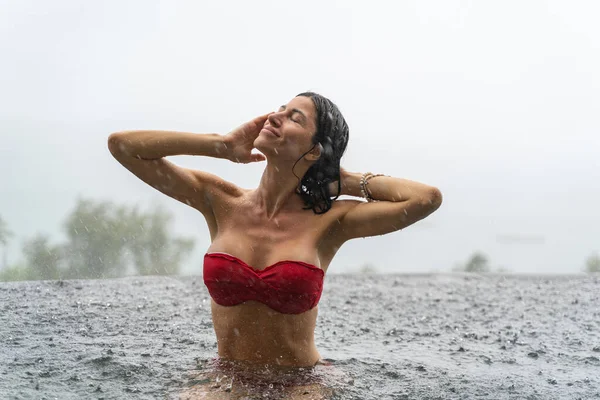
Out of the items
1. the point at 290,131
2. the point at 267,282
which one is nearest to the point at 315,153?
the point at 290,131

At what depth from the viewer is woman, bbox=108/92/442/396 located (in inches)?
147

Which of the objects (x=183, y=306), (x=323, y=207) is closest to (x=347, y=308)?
(x=183, y=306)

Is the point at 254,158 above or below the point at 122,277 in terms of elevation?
above

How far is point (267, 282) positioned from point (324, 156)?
0.71m

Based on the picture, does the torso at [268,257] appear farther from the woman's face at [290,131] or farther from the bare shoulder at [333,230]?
the woman's face at [290,131]

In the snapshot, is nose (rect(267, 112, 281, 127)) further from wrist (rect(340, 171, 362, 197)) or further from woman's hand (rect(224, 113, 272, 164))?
wrist (rect(340, 171, 362, 197))

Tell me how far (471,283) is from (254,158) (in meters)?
5.75

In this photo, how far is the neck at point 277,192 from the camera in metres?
3.95

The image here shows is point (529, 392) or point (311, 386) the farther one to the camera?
point (529, 392)

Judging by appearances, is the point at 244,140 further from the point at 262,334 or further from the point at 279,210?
the point at 262,334

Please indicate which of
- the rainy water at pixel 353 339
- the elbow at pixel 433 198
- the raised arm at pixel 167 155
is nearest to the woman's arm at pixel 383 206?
the elbow at pixel 433 198

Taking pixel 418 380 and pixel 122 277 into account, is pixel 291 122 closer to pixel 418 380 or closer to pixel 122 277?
pixel 418 380

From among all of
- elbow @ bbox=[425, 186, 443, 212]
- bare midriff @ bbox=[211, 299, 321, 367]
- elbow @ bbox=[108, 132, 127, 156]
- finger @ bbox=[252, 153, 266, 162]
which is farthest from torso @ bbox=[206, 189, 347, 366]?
elbow @ bbox=[108, 132, 127, 156]

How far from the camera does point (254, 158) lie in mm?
3887
